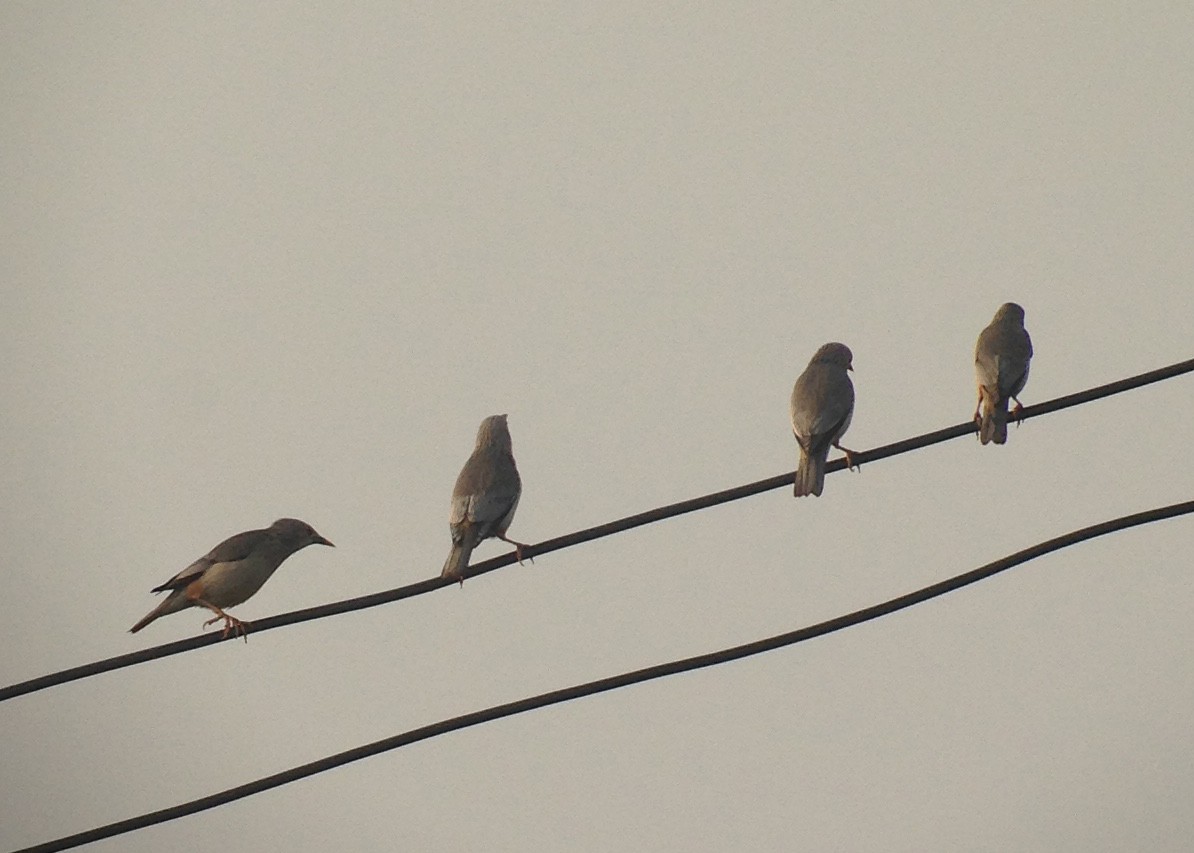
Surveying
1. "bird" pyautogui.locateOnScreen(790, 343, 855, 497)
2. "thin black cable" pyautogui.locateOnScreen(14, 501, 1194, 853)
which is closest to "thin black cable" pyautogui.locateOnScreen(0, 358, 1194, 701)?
"thin black cable" pyautogui.locateOnScreen(14, 501, 1194, 853)

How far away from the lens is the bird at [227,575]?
11.5 metres

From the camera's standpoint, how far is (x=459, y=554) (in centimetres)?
1142

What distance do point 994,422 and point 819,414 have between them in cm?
113

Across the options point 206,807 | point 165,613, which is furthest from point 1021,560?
point 165,613

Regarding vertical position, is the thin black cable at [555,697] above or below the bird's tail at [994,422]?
below

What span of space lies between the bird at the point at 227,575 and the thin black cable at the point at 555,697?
3.85 m

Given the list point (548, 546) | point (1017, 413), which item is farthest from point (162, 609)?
point (1017, 413)

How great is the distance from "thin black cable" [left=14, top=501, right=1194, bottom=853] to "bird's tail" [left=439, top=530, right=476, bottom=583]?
3554 mm

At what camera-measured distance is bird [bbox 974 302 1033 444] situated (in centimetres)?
1231

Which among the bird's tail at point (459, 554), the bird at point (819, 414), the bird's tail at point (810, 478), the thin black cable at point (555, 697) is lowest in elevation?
the thin black cable at point (555, 697)

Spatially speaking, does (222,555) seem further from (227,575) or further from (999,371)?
(999,371)

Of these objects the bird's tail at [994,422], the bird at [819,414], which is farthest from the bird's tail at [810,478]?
the bird's tail at [994,422]

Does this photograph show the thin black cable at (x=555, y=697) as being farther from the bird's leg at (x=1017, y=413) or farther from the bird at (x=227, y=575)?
the bird at (x=227, y=575)

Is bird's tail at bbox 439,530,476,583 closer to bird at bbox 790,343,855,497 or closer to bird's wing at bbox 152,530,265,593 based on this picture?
bird's wing at bbox 152,530,265,593
